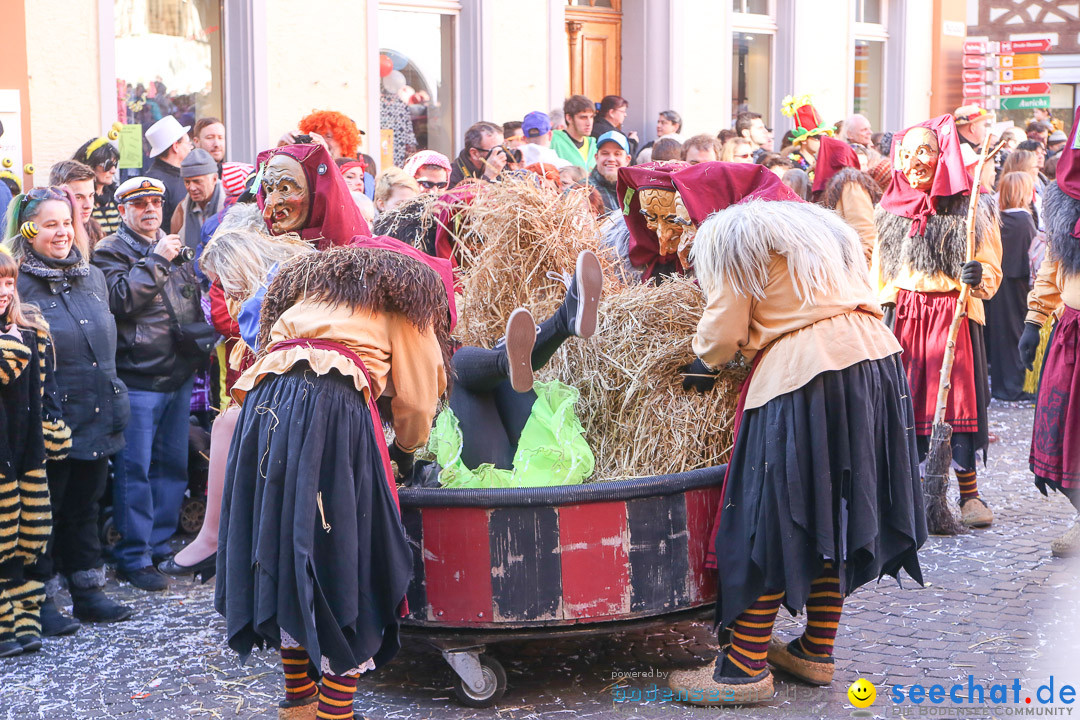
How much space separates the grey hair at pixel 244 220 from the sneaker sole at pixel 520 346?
141 cm

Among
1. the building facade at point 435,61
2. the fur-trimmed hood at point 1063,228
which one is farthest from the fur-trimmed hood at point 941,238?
the building facade at point 435,61

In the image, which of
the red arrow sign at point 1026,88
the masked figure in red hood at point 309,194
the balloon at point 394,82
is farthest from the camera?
the red arrow sign at point 1026,88

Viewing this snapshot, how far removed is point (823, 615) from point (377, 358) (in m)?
1.80

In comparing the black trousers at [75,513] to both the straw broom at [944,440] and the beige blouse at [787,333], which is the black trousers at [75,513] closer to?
the beige blouse at [787,333]

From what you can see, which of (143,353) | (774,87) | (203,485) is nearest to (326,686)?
(143,353)

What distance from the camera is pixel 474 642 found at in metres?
4.16

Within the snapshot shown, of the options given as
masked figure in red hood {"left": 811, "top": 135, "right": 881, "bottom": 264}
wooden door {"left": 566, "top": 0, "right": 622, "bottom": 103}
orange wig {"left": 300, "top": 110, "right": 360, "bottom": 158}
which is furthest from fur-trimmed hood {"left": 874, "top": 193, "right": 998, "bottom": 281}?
wooden door {"left": 566, "top": 0, "right": 622, "bottom": 103}

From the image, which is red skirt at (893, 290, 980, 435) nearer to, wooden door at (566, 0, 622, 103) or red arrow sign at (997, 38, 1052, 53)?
wooden door at (566, 0, 622, 103)

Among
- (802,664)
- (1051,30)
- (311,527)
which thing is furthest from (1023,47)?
(311,527)

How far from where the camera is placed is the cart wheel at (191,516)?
21.1ft

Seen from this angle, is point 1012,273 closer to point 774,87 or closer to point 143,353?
point 774,87

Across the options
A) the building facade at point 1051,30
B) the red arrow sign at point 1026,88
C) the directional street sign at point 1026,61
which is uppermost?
the building facade at point 1051,30

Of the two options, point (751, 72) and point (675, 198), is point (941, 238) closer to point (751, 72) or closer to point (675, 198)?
point (675, 198)

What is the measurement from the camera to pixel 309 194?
4.77m
